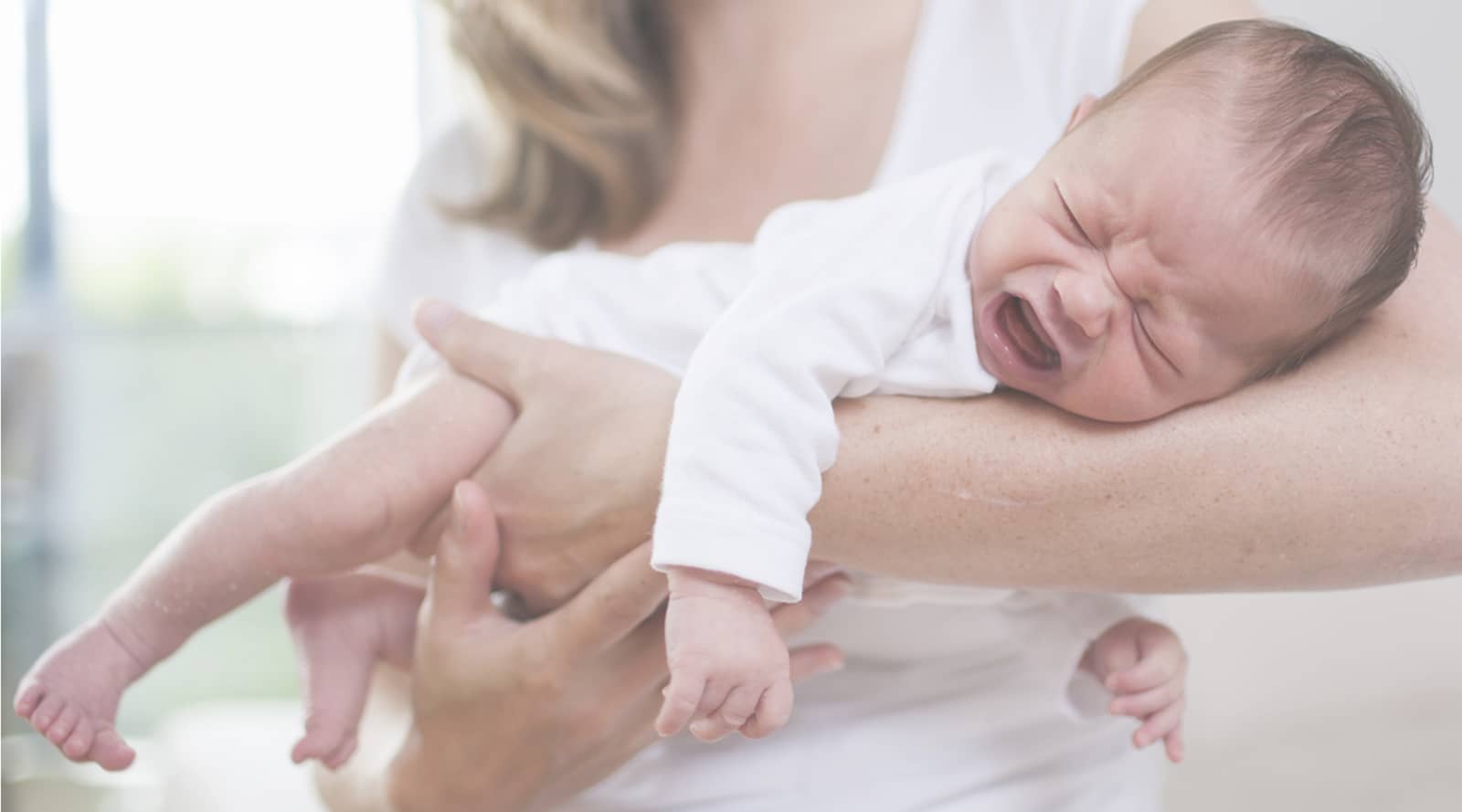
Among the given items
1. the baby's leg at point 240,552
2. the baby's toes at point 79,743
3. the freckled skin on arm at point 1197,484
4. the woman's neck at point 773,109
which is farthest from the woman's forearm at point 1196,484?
the baby's toes at point 79,743

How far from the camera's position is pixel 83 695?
93cm

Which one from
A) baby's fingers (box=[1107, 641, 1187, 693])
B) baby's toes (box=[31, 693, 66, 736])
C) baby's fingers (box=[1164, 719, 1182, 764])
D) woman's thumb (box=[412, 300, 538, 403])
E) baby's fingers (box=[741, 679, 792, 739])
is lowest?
baby's toes (box=[31, 693, 66, 736])

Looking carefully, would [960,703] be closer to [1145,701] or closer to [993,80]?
[1145,701]

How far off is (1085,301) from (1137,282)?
6cm

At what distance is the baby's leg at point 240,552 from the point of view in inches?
36.4

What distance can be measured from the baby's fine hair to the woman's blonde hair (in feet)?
2.39

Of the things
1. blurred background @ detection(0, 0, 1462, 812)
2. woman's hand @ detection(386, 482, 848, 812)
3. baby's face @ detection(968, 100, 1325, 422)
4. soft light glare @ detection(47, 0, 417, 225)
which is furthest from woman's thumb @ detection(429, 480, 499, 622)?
soft light glare @ detection(47, 0, 417, 225)

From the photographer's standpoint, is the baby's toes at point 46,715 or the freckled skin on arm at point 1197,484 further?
the baby's toes at point 46,715

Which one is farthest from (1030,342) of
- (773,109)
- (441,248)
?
(441,248)

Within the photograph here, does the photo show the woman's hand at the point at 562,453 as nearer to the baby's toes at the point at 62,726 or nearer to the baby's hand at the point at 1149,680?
the baby's toes at the point at 62,726

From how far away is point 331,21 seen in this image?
3.85 metres

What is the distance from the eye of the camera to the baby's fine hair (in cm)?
82

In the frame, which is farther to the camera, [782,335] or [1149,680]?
[1149,680]

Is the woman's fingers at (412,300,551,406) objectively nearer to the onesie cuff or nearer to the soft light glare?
the onesie cuff
